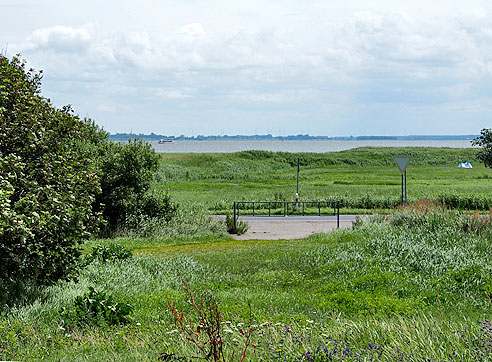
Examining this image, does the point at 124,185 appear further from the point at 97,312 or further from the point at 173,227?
the point at 97,312

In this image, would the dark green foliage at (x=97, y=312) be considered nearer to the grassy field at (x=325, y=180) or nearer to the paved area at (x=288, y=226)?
the paved area at (x=288, y=226)

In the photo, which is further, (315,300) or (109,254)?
(109,254)

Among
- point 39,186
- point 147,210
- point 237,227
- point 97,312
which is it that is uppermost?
point 39,186

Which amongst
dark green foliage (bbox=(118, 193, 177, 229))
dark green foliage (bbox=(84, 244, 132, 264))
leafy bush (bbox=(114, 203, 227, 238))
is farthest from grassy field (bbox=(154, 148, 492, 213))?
dark green foliage (bbox=(84, 244, 132, 264))

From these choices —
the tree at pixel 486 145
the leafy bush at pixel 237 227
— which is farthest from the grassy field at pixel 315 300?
the tree at pixel 486 145

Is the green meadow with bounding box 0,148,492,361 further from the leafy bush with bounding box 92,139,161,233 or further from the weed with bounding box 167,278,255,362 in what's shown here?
the leafy bush with bounding box 92,139,161,233

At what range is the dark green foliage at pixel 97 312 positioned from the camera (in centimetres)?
804

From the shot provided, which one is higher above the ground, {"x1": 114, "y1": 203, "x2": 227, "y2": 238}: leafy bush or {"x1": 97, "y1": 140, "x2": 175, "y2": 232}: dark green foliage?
{"x1": 97, "y1": 140, "x2": 175, "y2": 232}: dark green foliage

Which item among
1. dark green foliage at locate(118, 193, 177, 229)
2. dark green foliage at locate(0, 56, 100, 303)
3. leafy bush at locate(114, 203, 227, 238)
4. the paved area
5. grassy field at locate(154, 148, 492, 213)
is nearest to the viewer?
dark green foliage at locate(0, 56, 100, 303)

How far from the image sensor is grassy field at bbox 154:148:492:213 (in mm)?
37938

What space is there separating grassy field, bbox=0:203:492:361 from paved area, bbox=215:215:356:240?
621cm

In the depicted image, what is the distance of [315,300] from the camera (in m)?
9.55

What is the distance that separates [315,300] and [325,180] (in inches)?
2141

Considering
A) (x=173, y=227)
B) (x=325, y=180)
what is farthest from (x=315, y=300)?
(x=325, y=180)
